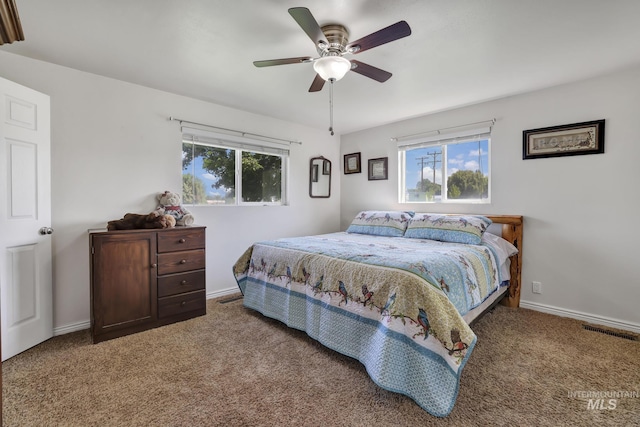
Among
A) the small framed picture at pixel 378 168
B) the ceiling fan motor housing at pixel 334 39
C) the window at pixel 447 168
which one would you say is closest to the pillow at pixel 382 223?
the window at pixel 447 168

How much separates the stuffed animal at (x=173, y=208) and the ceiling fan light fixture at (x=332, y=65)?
191 centimetres

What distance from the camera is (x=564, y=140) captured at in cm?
287

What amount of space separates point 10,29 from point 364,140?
3.99 m

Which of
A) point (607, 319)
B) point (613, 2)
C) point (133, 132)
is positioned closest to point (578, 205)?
point (607, 319)

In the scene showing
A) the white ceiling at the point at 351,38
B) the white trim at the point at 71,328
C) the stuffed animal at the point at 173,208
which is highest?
the white ceiling at the point at 351,38

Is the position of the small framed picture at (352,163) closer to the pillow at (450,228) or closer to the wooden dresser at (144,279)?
the pillow at (450,228)

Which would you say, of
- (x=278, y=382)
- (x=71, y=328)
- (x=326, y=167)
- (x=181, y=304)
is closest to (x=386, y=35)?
(x=278, y=382)

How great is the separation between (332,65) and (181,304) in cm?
243

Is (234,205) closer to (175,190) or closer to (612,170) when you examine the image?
(175,190)

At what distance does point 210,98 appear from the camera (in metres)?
3.29

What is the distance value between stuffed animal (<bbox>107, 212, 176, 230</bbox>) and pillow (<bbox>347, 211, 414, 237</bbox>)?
2.18 meters

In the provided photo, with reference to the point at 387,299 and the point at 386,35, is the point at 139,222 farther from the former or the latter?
the point at 386,35

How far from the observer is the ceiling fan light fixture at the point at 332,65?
1930 millimetres

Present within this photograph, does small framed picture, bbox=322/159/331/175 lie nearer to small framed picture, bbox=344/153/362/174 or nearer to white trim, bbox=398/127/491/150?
small framed picture, bbox=344/153/362/174
